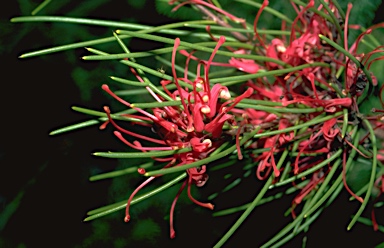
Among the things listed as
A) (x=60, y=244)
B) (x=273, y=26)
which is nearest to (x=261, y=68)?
(x=273, y=26)

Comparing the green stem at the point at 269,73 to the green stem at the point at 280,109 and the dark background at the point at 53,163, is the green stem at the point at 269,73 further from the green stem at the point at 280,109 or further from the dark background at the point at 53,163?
the dark background at the point at 53,163

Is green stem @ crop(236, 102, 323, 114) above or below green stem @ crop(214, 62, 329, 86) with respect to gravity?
below

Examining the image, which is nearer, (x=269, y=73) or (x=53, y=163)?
(x=269, y=73)

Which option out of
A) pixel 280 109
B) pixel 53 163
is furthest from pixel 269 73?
pixel 53 163

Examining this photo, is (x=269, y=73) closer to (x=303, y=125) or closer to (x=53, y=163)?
(x=303, y=125)

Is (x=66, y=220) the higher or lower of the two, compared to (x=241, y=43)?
lower

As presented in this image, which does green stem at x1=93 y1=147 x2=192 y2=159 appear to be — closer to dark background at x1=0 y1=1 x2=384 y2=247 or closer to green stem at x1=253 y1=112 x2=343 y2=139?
green stem at x1=253 y1=112 x2=343 y2=139

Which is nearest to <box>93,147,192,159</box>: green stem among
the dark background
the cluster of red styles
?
the cluster of red styles

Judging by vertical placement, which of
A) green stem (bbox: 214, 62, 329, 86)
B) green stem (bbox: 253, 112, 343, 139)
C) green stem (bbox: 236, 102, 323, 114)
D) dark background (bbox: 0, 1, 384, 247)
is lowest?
dark background (bbox: 0, 1, 384, 247)

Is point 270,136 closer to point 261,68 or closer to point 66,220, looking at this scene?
point 261,68
